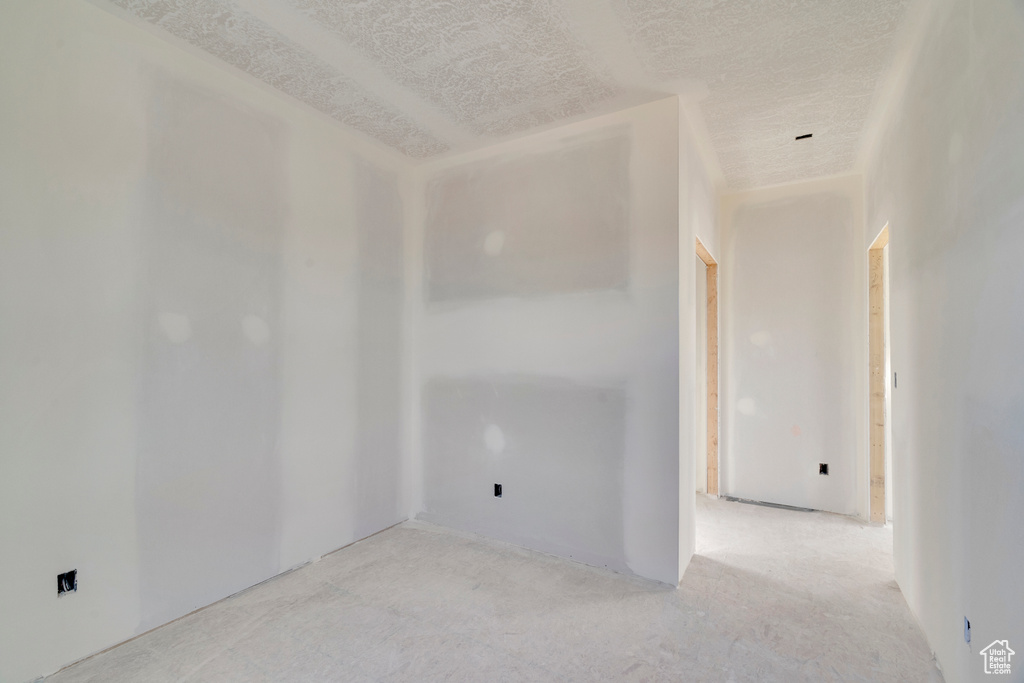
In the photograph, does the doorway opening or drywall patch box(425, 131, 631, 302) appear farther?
the doorway opening

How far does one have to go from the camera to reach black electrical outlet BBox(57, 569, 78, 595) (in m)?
1.80

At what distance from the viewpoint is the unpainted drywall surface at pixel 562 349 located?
8.46 feet

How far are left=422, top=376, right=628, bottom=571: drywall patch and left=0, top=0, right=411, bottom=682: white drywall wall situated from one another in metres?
0.62

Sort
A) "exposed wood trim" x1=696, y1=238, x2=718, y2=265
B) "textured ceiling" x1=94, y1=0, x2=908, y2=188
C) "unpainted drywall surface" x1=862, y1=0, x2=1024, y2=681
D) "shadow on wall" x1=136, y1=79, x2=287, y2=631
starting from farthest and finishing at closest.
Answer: "exposed wood trim" x1=696, y1=238, x2=718, y2=265 → "shadow on wall" x1=136, y1=79, x2=287, y2=631 → "textured ceiling" x1=94, y1=0, x2=908, y2=188 → "unpainted drywall surface" x1=862, y1=0, x2=1024, y2=681

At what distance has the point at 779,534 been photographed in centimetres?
319

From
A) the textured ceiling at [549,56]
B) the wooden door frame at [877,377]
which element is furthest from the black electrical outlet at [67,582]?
the wooden door frame at [877,377]

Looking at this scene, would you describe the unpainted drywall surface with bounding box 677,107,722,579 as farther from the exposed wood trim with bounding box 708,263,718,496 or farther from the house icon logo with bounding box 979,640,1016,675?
the house icon logo with bounding box 979,640,1016,675

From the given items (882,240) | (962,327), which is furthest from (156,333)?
(882,240)

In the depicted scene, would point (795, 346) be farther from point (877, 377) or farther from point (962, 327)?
point (962, 327)

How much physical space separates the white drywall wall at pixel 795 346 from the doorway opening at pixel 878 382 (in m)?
0.12

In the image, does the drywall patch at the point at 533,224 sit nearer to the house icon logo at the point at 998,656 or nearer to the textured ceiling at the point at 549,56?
the textured ceiling at the point at 549,56

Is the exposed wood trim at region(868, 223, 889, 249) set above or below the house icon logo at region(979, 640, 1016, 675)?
above

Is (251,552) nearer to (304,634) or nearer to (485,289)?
(304,634)

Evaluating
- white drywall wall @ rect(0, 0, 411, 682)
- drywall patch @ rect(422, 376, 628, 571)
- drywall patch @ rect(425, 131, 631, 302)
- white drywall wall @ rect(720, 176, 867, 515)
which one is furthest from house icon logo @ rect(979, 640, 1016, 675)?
white drywall wall @ rect(0, 0, 411, 682)
